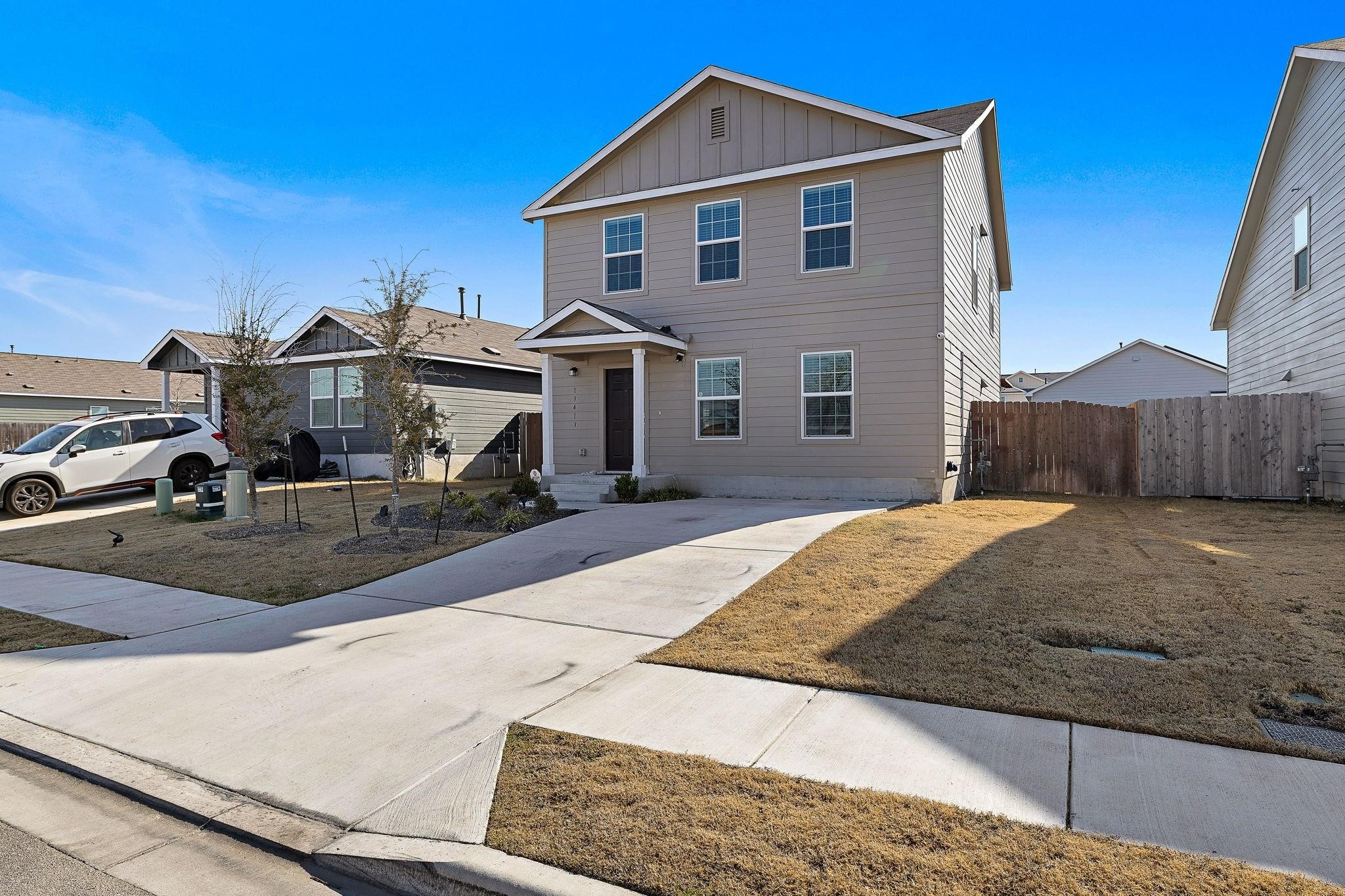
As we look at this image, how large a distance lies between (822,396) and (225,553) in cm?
963

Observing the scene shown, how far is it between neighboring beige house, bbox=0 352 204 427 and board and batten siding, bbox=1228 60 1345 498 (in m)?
36.1

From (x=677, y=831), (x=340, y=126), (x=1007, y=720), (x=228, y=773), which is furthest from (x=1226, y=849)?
(x=340, y=126)

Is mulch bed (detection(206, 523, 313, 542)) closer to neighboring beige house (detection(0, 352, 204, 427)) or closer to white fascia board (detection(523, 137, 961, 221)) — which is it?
white fascia board (detection(523, 137, 961, 221))

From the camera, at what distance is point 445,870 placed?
277cm

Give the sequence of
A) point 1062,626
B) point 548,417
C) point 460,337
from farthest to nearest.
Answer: point 460,337
point 548,417
point 1062,626

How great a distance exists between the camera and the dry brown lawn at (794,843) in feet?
8.01

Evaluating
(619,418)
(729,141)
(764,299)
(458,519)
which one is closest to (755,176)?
(729,141)

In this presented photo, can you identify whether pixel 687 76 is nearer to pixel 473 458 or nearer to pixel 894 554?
pixel 894 554

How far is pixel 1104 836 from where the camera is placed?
8.98 ft

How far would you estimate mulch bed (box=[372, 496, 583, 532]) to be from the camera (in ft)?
35.3

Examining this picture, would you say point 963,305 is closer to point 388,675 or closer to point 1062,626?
point 1062,626

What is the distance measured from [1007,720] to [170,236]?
798 inches

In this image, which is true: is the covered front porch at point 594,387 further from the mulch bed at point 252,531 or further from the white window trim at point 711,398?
the mulch bed at point 252,531

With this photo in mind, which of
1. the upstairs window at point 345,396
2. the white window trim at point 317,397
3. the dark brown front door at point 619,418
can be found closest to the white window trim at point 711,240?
the dark brown front door at point 619,418
